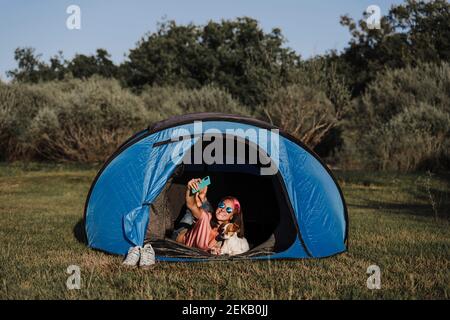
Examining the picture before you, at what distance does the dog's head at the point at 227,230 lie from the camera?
565 centimetres

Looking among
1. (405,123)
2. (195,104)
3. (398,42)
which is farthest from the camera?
(398,42)

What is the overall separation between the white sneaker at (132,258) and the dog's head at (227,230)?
99cm

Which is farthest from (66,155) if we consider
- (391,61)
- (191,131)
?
(391,61)

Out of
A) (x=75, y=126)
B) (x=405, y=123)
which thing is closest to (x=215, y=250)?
(x=405, y=123)

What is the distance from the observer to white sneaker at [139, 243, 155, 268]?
491 cm

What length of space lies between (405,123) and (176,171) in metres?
12.6

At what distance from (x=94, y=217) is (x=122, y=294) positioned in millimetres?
1805

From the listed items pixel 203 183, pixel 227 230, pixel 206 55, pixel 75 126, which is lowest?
pixel 227 230

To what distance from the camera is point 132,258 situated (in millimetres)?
4980

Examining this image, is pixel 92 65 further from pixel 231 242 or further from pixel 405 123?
pixel 231 242

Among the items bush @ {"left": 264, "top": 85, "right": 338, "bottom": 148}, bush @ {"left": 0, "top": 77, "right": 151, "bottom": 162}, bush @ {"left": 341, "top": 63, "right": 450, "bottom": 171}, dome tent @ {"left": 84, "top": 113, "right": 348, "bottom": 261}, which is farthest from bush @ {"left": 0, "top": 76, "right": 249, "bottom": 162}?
dome tent @ {"left": 84, "top": 113, "right": 348, "bottom": 261}

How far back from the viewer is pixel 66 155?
62.8 ft
